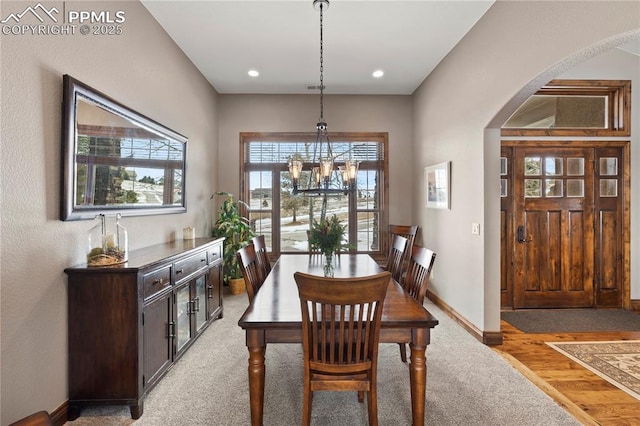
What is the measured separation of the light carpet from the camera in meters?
2.00

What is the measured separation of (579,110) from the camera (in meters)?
4.07

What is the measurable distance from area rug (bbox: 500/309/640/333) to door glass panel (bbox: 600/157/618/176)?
1.79m

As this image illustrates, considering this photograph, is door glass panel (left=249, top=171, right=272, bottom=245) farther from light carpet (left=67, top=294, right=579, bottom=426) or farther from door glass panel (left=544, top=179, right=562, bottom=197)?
door glass panel (left=544, top=179, right=562, bottom=197)

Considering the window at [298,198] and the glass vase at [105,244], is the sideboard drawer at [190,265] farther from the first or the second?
the window at [298,198]

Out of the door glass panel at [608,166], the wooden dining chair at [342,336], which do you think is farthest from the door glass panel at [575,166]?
the wooden dining chair at [342,336]

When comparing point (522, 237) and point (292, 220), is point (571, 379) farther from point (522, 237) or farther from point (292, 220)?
point (292, 220)

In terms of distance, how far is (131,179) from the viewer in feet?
8.89

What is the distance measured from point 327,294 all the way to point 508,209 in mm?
3537

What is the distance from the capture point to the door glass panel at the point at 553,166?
405 cm

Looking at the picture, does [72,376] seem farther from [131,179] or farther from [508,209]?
[508,209]

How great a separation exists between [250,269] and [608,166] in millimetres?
4808

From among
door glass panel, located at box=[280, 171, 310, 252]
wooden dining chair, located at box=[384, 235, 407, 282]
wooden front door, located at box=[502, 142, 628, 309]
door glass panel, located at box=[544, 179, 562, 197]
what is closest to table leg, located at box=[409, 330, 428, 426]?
wooden dining chair, located at box=[384, 235, 407, 282]

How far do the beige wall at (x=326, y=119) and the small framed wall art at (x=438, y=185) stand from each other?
2.44 feet

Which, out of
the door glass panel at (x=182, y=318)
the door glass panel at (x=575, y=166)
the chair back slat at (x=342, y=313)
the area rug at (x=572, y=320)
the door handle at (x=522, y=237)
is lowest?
the area rug at (x=572, y=320)
